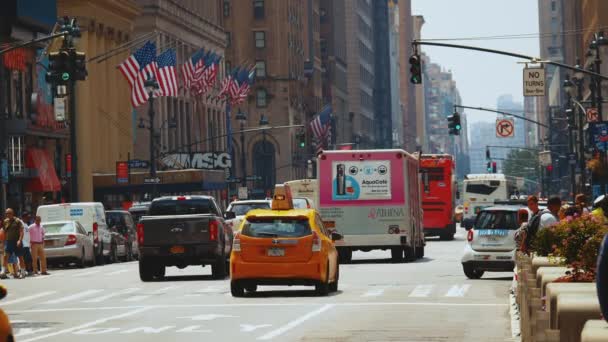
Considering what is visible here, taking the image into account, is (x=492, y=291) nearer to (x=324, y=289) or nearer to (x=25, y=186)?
(x=324, y=289)

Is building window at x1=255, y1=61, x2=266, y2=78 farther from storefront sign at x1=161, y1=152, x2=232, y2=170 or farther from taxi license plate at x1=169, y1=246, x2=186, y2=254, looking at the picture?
taxi license plate at x1=169, y1=246, x2=186, y2=254

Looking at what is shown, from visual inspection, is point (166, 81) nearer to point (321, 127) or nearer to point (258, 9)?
point (321, 127)

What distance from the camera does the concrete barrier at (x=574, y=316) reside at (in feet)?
36.6

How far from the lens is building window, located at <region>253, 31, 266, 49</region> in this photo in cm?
15312

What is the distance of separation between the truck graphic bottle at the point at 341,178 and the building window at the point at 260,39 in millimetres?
107685

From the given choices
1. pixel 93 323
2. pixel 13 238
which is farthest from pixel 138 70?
pixel 93 323

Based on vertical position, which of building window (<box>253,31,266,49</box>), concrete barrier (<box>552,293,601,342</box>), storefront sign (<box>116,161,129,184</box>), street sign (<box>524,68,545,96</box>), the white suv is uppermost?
building window (<box>253,31,266,49</box>)

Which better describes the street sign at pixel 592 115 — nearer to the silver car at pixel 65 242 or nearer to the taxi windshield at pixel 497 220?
the silver car at pixel 65 242


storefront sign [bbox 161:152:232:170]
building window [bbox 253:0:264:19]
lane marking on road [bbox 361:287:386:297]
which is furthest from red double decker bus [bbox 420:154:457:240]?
building window [bbox 253:0:264:19]

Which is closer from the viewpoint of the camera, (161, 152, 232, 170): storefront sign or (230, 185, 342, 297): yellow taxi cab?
(230, 185, 342, 297): yellow taxi cab

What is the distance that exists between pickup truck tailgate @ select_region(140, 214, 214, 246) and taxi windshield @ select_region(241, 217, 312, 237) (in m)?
7.39

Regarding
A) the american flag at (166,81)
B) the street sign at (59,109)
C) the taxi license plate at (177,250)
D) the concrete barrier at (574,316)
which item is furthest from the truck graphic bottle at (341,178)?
the concrete barrier at (574,316)

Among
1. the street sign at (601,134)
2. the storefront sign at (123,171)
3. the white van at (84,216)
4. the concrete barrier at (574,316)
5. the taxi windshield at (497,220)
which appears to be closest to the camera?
the concrete barrier at (574,316)

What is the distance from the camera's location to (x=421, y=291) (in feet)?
100
